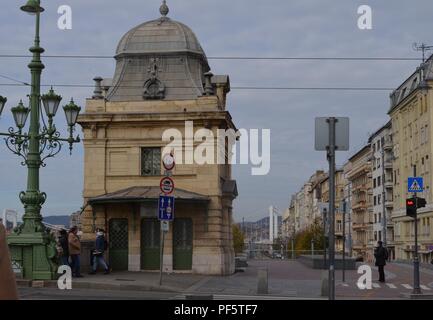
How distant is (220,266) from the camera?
32.1m

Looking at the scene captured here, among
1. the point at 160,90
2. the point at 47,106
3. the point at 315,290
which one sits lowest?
the point at 315,290

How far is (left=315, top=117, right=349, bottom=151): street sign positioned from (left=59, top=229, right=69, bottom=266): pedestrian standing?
13484mm

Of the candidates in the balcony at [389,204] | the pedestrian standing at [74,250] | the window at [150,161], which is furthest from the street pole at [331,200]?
the balcony at [389,204]

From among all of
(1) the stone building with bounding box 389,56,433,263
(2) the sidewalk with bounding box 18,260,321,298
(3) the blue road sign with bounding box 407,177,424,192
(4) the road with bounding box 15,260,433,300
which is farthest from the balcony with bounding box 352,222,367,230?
(3) the blue road sign with bounding box 407,177,424,192

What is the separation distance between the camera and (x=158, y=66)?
33.9 m

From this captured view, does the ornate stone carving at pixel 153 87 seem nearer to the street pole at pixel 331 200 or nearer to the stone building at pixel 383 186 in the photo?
the street pole at pixel 331 200

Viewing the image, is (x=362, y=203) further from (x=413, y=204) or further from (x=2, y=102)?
(x=2, y=102)

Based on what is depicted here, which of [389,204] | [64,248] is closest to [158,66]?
[64,248]

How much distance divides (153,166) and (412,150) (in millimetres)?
52753

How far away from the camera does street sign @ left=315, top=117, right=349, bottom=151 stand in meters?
14.5

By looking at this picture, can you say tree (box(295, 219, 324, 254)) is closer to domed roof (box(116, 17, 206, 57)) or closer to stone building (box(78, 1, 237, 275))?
domed roof (box(116, 17, 206, 57))
